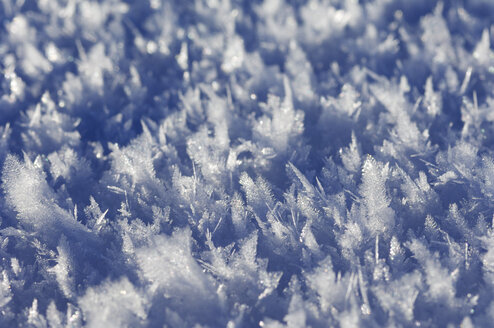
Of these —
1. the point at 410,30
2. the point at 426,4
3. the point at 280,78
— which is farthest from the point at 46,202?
the point at 426,4

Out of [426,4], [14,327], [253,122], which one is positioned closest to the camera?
[14,327]

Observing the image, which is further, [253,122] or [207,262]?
[253,122]

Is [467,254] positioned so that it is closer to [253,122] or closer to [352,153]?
[352,153]

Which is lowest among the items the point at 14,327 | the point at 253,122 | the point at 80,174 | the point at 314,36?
the point at 14,327

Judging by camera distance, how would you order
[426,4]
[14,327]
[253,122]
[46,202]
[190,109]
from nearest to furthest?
[14,327]
[46,202]
[253,122]
[190,109]
[426,4]

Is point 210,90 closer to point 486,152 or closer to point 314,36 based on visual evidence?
point 314,36

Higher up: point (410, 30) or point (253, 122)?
point (410, 30)

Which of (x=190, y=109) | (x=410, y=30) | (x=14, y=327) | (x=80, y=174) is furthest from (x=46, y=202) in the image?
(x=410, y=30)
